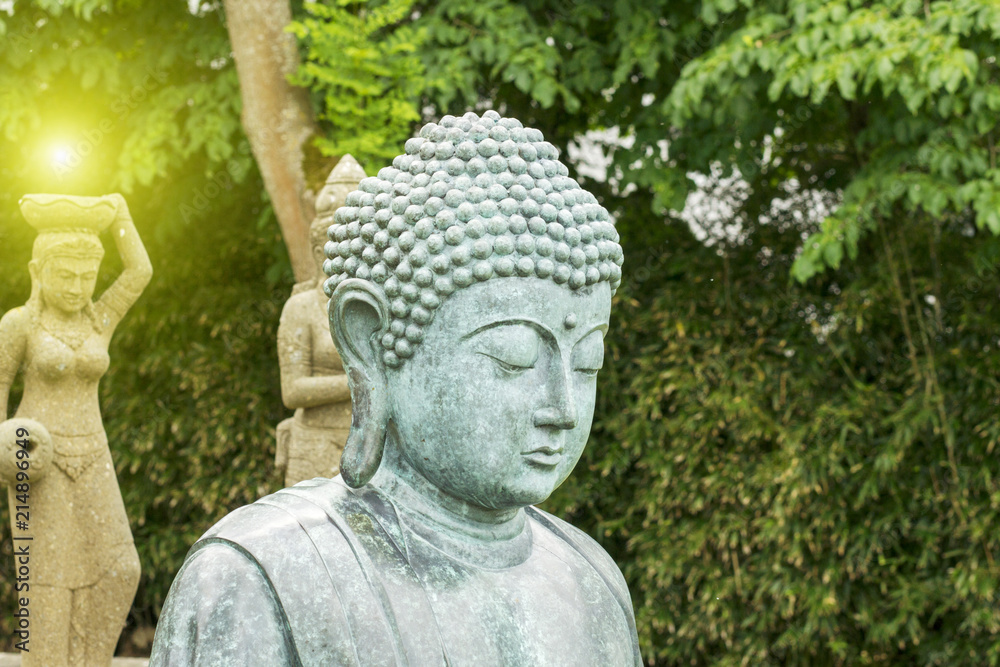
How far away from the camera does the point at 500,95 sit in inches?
243

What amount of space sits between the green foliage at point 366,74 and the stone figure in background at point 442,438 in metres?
3.41

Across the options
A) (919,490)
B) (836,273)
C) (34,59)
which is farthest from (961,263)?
(34,59)

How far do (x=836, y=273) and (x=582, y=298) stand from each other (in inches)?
174

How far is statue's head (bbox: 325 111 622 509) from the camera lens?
64.7 inches

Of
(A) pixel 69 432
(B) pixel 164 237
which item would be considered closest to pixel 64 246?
(A) pixel 69 432

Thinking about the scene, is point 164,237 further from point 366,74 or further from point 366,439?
point 366,439

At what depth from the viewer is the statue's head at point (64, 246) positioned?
4324 millimetres

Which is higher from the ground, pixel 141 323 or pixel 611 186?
pixel 611 186

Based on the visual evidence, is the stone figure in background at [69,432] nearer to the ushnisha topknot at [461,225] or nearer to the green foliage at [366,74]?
the green foliage at [366,74]

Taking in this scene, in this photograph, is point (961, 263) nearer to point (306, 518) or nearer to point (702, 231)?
point (702, 231)

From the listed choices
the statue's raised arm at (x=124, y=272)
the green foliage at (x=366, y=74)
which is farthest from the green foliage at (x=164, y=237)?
the statue's raised arm at (x=124, y=272)

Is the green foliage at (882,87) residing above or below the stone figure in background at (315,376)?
above

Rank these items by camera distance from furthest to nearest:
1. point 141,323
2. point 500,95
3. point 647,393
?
point 141,323 → point 500,95 → point 647,393

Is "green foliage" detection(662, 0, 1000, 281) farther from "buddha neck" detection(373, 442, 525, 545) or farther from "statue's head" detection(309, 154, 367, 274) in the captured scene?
"buddha neck" detection(373, 442, 525, 545)
